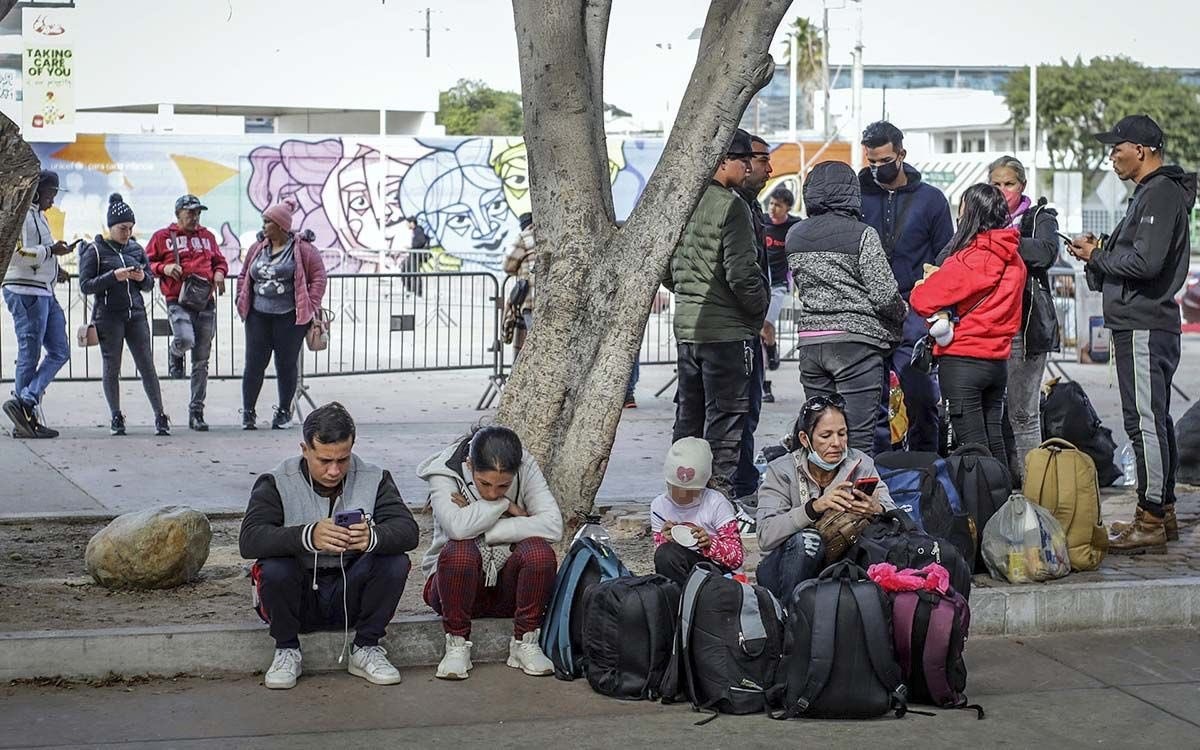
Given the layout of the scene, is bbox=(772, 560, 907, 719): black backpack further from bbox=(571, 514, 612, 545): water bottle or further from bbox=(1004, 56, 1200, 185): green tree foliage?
bbox=(1004, 56, 1200, 185): green tree foliage

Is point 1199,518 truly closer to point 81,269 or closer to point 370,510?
point 370,510

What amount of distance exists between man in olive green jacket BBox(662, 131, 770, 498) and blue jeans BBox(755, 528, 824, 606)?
1.99 m

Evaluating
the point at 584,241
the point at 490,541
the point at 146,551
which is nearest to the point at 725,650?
the point at 490,541

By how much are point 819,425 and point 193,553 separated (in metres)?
2.78

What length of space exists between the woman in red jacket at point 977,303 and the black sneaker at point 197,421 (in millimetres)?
5871

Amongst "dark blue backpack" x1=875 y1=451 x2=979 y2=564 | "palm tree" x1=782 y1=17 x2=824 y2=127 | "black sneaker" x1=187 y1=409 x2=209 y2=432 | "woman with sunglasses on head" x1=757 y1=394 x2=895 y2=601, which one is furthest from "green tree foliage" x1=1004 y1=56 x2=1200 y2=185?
"woman with sunglasses on head" x1=757 y1=394 x2=895 y2=601

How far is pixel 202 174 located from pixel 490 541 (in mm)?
29072

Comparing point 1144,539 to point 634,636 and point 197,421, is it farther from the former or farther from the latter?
point 197,421

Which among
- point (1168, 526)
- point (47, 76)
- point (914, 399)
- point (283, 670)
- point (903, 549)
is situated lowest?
point (283, 670)

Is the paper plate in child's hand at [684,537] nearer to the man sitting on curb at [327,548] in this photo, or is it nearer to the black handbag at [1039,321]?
the man sitting on curb at [327,548]

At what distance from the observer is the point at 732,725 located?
5.30 m

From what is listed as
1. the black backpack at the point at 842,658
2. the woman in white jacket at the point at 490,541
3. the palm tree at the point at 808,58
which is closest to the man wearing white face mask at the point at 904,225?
the woman in white jacket at the point at 490,541

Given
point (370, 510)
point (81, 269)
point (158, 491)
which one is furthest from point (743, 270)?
point (81, 269)

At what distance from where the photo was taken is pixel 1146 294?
7.35 meters
